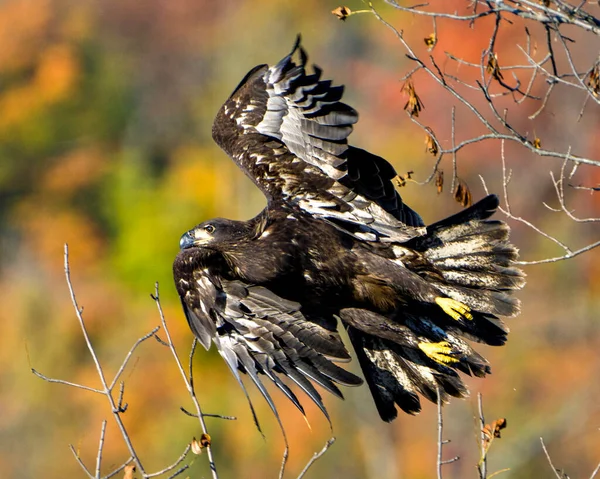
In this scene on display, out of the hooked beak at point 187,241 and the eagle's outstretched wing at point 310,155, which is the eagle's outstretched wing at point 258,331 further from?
the eagle's outstretched wing at point 310,155

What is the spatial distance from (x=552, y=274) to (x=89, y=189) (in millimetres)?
15346

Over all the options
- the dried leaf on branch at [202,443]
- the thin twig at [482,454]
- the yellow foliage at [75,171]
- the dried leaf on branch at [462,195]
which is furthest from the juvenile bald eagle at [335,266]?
the yellow foliage at [75,171]

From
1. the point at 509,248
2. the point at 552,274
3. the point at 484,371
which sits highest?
the point at 509,248

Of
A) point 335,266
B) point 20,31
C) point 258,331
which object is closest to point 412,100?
point 335,266

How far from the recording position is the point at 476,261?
622 cm

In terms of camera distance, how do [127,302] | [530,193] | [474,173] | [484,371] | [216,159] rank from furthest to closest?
[216,159]
[127,302]
[530,193]
[474,173]
[484,371]

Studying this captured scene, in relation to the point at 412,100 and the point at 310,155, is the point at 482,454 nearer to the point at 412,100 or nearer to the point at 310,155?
the point at 412,100

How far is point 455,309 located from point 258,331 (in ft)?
3.48

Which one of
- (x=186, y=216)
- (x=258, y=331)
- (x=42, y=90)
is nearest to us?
(x=258, y=331)

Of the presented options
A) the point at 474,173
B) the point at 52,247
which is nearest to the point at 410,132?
the point at 474,173

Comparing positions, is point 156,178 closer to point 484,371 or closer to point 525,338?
point 525,338

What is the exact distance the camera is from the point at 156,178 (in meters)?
34.8

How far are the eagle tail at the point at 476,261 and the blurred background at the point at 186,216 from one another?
18.0 feet

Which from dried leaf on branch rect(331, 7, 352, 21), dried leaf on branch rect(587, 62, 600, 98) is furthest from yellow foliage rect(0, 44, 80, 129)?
dried leaf on branch rect(587, 62, 600, 98)
